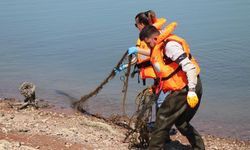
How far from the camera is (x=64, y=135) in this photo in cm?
774

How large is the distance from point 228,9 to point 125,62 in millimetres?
→ 16115

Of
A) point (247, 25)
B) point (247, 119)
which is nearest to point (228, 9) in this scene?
point (247, 25)

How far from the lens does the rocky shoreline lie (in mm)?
7180

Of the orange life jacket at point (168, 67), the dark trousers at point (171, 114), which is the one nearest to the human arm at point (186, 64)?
the orange life jacket at point (168, 67)

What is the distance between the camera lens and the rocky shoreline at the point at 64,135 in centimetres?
718

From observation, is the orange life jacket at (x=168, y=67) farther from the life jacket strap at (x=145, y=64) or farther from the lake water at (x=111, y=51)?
the lake water at (x=111, y=51)

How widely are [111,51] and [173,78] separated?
11.3m

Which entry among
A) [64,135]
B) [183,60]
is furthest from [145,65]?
[64,135]

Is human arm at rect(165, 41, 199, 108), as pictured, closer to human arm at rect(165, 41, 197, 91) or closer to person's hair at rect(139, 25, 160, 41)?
human arm at rect(165, 41, 197, 91)

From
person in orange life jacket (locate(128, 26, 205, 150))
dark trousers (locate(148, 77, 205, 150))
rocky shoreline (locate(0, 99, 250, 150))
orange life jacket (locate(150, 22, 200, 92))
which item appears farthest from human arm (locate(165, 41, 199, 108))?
rocky shoreline (locate(0, 99, 250, 150))

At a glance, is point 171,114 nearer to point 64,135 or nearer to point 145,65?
point 145,65

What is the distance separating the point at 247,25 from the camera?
19.1 meters

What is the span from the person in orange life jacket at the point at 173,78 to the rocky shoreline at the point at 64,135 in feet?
4.54

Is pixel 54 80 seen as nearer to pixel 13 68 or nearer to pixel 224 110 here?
pixel 13 68
